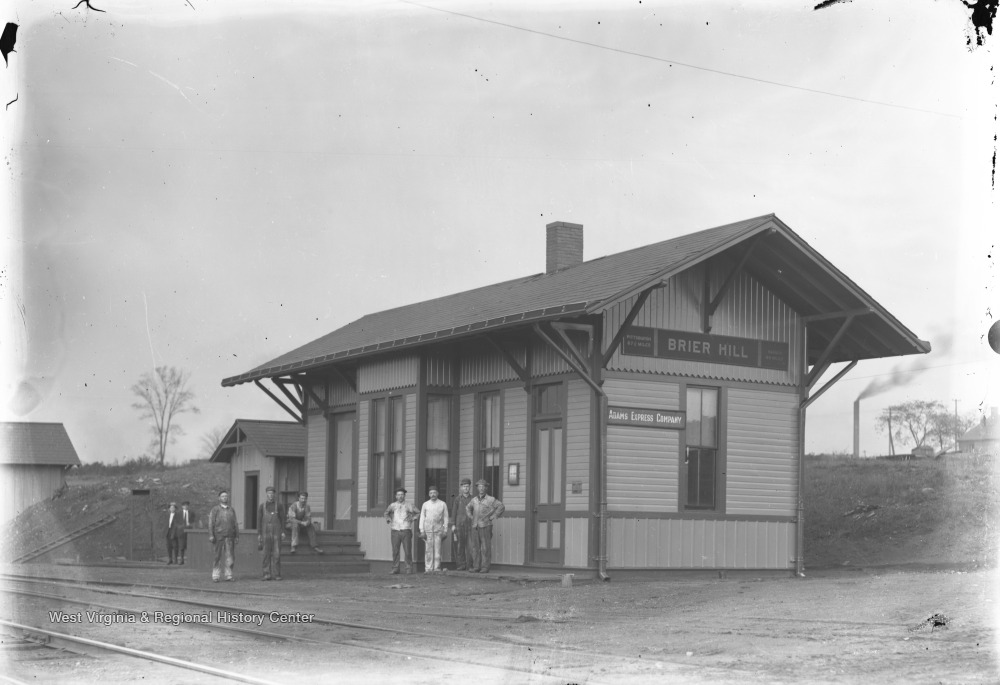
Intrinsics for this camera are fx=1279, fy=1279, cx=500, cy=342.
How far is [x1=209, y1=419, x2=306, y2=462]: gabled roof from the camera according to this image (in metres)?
33.6

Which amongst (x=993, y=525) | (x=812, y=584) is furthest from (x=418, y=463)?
(x=993, y=525)

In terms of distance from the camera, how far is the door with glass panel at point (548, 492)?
19906 mm

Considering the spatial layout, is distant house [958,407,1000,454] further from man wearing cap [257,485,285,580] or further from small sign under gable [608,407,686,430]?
man wearing cap [257,485,285,580]

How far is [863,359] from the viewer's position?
71.9 ft

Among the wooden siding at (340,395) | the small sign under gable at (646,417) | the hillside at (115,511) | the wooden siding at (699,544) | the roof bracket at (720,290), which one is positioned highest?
the roof bracket at (720,290)

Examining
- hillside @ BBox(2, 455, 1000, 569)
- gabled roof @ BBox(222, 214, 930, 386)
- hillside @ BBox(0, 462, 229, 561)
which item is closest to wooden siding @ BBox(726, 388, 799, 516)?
gabled roof @ BBox(222, 214, 930, 386)

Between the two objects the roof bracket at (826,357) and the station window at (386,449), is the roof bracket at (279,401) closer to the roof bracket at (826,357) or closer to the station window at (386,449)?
the station window at (386,449)

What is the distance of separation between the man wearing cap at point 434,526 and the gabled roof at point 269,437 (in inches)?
455

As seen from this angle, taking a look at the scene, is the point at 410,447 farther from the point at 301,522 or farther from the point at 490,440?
the point at 301,522

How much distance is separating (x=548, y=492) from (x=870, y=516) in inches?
580

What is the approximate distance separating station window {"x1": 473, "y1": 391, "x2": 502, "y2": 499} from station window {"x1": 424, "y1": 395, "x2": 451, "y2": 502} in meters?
0.95

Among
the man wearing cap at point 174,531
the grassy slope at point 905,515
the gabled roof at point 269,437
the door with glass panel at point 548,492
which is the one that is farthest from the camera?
the gabled roof at point 269,437

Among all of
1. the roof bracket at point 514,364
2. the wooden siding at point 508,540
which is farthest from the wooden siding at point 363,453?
the roof bracket at point 514,364

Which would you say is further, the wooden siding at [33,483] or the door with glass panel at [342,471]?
the wooden siding at [33,483]
